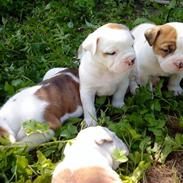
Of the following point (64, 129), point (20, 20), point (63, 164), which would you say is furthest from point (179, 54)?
point (20, 20)

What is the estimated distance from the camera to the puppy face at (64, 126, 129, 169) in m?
3.45

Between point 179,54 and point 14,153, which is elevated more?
point 179,54

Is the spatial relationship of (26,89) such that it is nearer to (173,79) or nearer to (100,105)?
(100,105)

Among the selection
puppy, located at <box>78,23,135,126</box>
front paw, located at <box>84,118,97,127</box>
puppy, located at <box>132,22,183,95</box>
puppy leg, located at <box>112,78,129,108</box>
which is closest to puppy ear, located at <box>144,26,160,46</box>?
puppy, located at <box>132,22,183,95</box>

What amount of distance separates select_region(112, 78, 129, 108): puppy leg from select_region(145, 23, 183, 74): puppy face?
0.34 m

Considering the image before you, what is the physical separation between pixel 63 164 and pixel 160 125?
1066mm

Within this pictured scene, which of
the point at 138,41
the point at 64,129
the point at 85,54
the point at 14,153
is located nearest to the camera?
the point at 14,153

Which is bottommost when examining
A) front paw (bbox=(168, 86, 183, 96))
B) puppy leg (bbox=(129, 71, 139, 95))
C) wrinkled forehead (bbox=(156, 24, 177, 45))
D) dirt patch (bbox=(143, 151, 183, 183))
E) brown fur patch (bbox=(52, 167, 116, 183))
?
dirt patch (bbox=(143, 151, 183, 183))

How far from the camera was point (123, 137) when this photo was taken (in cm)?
390

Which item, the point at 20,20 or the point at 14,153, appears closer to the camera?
the point at 14,153

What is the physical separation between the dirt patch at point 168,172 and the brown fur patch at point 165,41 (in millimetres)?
833

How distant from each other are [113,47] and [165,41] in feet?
1.57

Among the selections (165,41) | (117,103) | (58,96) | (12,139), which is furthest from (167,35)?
(12,139)

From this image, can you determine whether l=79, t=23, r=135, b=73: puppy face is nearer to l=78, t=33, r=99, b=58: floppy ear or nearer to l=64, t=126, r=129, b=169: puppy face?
l=78, t=33, r=99, b=58: floppy ear
